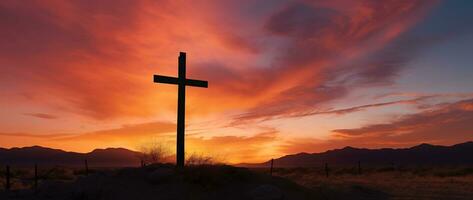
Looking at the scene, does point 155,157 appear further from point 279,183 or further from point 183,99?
point 279,183

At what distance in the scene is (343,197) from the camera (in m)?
21.2

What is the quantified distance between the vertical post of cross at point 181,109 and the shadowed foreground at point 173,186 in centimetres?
154

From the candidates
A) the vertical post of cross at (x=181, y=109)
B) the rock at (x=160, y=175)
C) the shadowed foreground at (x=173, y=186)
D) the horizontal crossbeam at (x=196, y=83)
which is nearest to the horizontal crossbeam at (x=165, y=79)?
the vertical post of cross at (x=181, y=109)

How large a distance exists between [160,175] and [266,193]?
398cm

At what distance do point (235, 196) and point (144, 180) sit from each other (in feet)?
11.5

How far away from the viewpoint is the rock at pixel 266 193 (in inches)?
676

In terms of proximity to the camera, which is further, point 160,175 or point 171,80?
point 171,80

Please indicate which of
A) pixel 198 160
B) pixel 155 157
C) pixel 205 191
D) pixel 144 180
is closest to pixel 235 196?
pixel 205 191

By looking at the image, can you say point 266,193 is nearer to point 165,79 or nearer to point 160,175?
point 160,175

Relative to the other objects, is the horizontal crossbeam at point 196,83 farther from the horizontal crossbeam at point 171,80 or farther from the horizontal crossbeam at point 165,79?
the horizontal crossbeam at point 165,79

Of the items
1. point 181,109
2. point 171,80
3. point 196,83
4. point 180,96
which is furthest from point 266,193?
point 196,83

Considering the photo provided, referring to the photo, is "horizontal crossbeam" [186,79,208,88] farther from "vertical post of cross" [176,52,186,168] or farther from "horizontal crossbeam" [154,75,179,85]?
"horizontal crossbeam" [154,75,179,85]

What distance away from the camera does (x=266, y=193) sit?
1731 cm

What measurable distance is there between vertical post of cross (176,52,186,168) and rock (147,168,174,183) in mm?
1683
